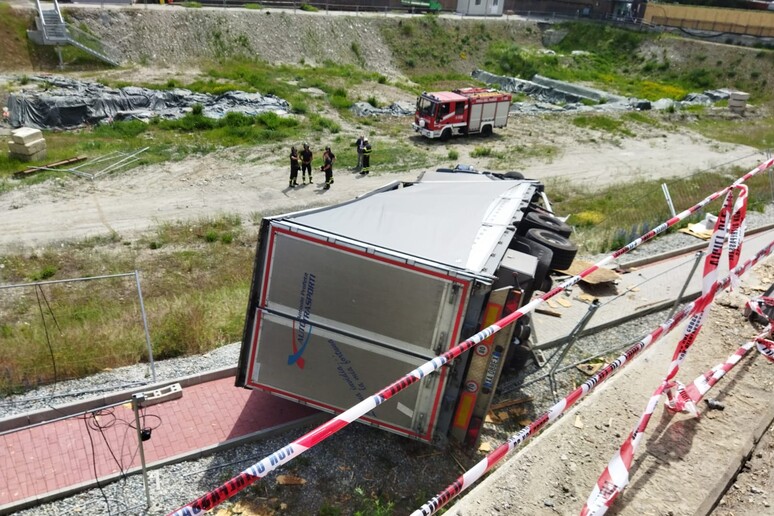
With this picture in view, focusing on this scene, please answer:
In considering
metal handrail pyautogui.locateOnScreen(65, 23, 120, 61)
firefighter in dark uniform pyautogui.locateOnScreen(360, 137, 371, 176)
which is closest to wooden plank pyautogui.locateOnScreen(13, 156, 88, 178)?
firefighter in dark uniform pyautogui.locateOnScreen(360, 137, 371, 176)

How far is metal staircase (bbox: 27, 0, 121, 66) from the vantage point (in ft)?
104

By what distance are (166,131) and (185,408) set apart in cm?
1964

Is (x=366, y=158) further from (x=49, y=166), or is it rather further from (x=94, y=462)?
(x=94, y=462)

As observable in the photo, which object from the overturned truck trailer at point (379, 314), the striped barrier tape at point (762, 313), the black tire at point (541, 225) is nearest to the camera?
the overturned truck trailer at point (379, 314)

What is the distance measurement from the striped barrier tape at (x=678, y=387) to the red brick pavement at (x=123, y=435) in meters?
3.80

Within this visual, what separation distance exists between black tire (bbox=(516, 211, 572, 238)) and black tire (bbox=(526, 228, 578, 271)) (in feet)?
1.10

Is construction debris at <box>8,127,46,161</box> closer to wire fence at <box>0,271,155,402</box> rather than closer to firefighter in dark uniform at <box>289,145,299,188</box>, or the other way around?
firefighter in dark uniform at <box>289,145,299,188</box>

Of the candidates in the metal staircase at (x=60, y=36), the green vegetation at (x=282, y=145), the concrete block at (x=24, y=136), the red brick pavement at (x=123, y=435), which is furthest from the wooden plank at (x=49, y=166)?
the metal staircase at (x=60, y=36)

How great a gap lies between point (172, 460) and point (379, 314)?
3.10 m

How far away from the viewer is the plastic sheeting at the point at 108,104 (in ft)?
78.0

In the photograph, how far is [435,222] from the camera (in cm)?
733

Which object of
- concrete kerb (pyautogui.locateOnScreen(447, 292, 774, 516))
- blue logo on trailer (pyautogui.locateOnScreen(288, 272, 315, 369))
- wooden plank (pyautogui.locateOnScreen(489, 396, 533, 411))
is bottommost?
wooden plank (pyautogui.locateOnScreen(489, 396, 533, 411))

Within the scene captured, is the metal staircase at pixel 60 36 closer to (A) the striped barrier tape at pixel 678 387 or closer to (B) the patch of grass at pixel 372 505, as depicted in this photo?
(B) the patch of grass at pixel 372 505

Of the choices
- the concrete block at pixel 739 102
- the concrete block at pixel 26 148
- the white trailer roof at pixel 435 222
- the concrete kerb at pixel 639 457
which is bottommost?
the concrete block at pixel 26 148
